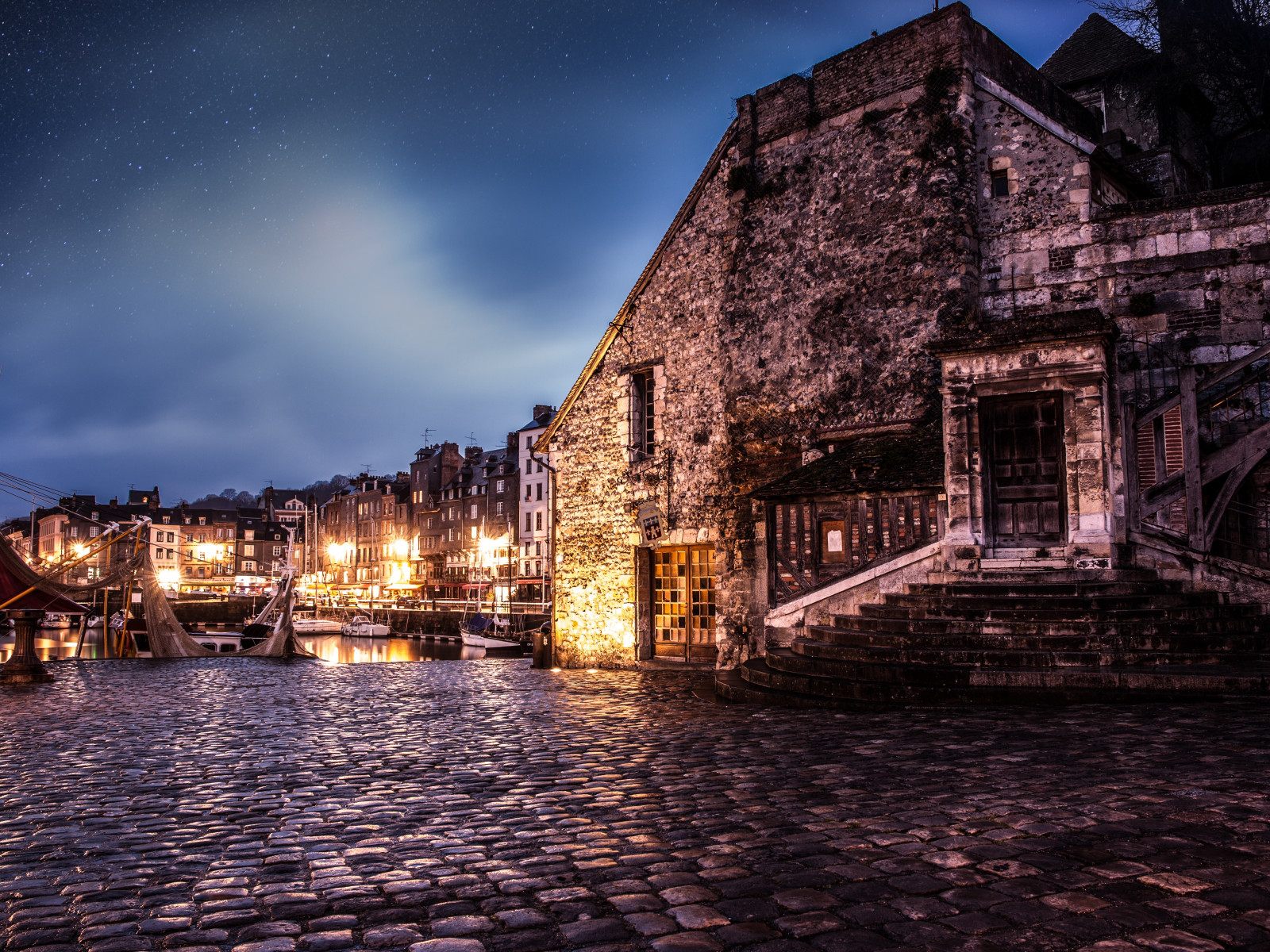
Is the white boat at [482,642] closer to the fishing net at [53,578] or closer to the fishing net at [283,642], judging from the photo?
the fishing net at [283,642]

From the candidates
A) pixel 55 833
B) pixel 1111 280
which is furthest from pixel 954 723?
pixel 1111 280

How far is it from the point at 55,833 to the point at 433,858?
246 centimetres

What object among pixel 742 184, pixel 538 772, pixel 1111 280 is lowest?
pixel 538 772

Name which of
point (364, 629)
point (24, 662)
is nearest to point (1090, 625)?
point (24, 662)

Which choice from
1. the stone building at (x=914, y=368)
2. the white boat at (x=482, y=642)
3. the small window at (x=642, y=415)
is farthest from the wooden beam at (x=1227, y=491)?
the white boat at (x=482, y=642)

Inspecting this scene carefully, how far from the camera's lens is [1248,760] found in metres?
5.80

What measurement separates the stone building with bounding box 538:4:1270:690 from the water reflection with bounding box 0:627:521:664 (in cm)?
2120

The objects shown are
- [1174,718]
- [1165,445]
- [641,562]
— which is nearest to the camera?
[1174,718]

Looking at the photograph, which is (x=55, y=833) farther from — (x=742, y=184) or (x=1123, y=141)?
(x=1123, y=141)

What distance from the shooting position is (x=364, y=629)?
55.7m

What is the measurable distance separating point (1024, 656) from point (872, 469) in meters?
5.42

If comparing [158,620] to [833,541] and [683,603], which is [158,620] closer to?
[683,603]

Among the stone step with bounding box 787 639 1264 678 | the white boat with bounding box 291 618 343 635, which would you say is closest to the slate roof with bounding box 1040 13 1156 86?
the stone step with bounding box 787 639 1264 678

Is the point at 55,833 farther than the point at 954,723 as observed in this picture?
No
